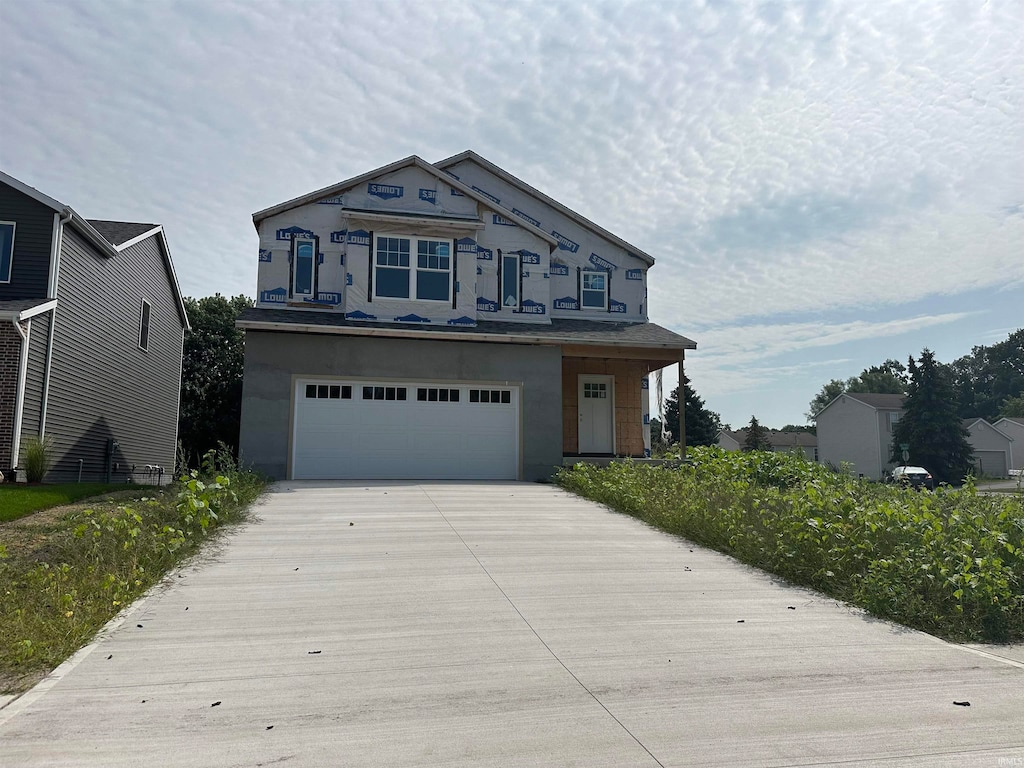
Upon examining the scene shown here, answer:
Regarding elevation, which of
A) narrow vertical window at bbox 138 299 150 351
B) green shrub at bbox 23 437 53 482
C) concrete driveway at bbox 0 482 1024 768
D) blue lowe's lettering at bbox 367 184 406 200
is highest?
blue lowe's lettering at bbox 367 184 406 200

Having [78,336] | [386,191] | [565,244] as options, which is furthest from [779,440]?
[78,336]

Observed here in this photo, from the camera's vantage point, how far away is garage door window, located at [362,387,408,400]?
1505cm

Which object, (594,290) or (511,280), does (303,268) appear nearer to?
(511,280)

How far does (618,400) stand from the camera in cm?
1970

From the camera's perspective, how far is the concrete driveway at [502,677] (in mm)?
3520

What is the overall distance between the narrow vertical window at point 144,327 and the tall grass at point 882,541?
15.2 m

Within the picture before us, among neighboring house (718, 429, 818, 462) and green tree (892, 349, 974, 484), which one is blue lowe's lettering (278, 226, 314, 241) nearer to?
green tree (892, 349, 974, 484)

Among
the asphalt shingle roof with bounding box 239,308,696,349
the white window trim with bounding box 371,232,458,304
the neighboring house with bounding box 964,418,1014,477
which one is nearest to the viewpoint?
the asphalt shingle roof with bounding box 239,308,696,349

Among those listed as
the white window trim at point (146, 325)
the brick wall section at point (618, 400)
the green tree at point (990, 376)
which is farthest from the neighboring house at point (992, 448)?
the white window trim at point (146, 325)

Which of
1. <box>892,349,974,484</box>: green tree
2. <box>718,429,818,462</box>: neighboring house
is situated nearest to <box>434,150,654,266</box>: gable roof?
<box>892,349,974,484</box>: green tree

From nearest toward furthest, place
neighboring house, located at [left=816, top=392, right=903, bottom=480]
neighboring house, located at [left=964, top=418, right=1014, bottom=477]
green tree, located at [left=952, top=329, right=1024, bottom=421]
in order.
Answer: neighboring house, located at [left=816, top=392, right=903, bottom=480] < neighboring house, located at [left=964, top=418, right=1014, bottom=477] < green tree, located at [left=952, top=329, right=1024, bottom=421]

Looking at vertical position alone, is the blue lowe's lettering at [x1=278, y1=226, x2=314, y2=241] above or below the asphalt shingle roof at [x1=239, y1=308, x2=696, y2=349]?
above

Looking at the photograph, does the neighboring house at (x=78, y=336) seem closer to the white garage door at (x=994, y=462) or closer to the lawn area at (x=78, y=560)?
the lawn area at (x=78, y=560)

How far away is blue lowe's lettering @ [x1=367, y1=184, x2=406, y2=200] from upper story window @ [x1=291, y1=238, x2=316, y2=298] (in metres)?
1.80
